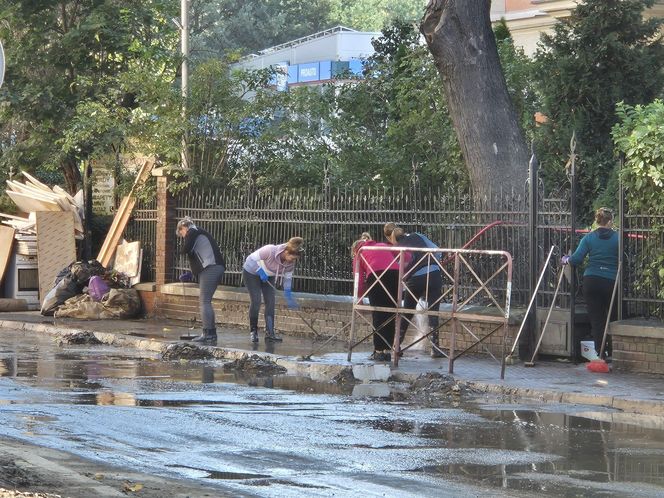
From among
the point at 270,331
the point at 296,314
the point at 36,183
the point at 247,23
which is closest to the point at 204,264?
the point at 270,331

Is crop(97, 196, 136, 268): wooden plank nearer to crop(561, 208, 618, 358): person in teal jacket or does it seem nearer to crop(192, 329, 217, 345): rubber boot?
crop(192, 329, 217, 345): rubber boot

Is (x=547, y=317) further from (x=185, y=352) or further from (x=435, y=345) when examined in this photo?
(x=185, y=352)

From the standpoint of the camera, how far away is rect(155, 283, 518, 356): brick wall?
17062 millimetres

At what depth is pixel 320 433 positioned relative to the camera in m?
10.5

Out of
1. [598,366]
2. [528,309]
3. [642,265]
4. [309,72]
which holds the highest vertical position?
[309,72]

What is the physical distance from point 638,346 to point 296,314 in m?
6.48

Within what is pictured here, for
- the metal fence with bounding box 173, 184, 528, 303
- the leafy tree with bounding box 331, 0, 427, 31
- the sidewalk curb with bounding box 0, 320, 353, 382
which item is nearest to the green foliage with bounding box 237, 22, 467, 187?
the metal fence with bounding box 173, 184, 528, 303

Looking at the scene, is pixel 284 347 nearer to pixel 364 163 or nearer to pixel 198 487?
pixel 364 163

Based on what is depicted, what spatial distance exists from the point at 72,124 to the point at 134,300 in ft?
12.8

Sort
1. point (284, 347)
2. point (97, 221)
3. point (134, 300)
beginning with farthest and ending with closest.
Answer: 1. point (97, 221)
2. point (134, 300)
3. point (284, 347)

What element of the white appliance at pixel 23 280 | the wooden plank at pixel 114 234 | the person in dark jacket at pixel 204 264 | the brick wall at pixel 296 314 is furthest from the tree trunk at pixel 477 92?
the white appliance at pixel 23 280

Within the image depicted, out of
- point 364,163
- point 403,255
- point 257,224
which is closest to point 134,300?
point 257,224

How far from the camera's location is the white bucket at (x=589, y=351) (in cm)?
1569

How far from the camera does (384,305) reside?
646 inches
